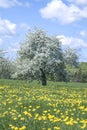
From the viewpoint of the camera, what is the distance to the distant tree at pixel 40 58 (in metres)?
50.2

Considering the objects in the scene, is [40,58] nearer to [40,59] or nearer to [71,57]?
[40,59]

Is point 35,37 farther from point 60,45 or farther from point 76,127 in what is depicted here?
point 76,127

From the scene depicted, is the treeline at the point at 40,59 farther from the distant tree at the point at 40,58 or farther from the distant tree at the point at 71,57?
the distant tree at the point at 71,57

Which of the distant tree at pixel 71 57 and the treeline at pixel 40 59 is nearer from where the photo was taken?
the treeline at pixel 40 59

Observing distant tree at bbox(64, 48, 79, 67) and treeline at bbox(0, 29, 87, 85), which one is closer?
treeline at bbox(0, 29, 87, 85)

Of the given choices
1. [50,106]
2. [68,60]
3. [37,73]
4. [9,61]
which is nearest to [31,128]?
[50,106]

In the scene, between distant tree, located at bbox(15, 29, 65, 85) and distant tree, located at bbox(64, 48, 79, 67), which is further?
distant tree, located at bbox(64, 48, 79, 67)

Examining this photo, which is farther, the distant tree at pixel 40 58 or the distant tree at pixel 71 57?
the distant tree at pixel 71 57

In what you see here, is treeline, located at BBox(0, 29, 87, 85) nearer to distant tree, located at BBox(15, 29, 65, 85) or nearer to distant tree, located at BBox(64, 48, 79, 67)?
distant tree, located at BBox(15, 29, 65, 85)

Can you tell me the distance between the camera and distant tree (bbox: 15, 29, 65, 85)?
1977 inches

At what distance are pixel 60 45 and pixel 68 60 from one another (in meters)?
5.36

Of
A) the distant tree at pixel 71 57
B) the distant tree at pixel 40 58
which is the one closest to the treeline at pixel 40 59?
the distant tree at pixel 40 58

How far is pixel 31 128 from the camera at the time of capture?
988 cm

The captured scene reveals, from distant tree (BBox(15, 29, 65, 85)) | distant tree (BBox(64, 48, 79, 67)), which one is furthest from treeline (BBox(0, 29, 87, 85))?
distant tree (BBox(64, 48, 79, 67))
